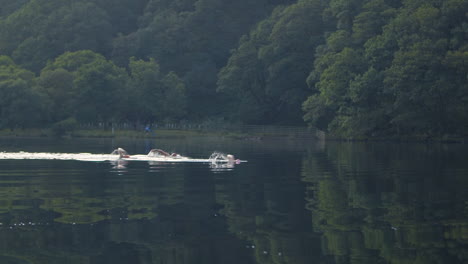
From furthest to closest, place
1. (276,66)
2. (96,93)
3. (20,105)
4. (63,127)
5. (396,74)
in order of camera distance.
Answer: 1. (96,93)
2. (63,127)
3. (20,105)
4. (276,66)
5. (396,74)

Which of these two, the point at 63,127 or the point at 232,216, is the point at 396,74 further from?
the point at 232,216

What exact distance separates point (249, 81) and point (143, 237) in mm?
95745

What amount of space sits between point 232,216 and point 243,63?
91502 mm

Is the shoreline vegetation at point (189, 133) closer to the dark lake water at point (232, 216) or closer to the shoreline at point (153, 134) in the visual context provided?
the shoreline at point (153, 134)

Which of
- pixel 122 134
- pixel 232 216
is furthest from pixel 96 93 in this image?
pixel 232 216

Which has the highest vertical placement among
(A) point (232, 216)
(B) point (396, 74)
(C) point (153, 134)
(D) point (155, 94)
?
(B) point (396, 74)

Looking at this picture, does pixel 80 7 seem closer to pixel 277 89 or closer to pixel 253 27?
pixel 253 27

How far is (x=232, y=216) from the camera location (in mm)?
24969

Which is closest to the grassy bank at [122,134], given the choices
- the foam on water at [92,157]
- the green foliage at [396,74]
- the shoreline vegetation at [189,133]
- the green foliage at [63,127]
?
the shoreline vegetation at [189,133]

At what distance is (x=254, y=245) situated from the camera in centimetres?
2041

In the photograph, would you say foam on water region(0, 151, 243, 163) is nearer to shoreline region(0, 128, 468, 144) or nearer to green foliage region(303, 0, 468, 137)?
green foliage region(303, 0, 468, 137)

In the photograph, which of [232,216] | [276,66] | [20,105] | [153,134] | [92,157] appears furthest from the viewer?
[20,105]

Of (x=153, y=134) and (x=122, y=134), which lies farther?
(x=122, y=134)

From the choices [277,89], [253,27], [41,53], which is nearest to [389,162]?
[277,89]
